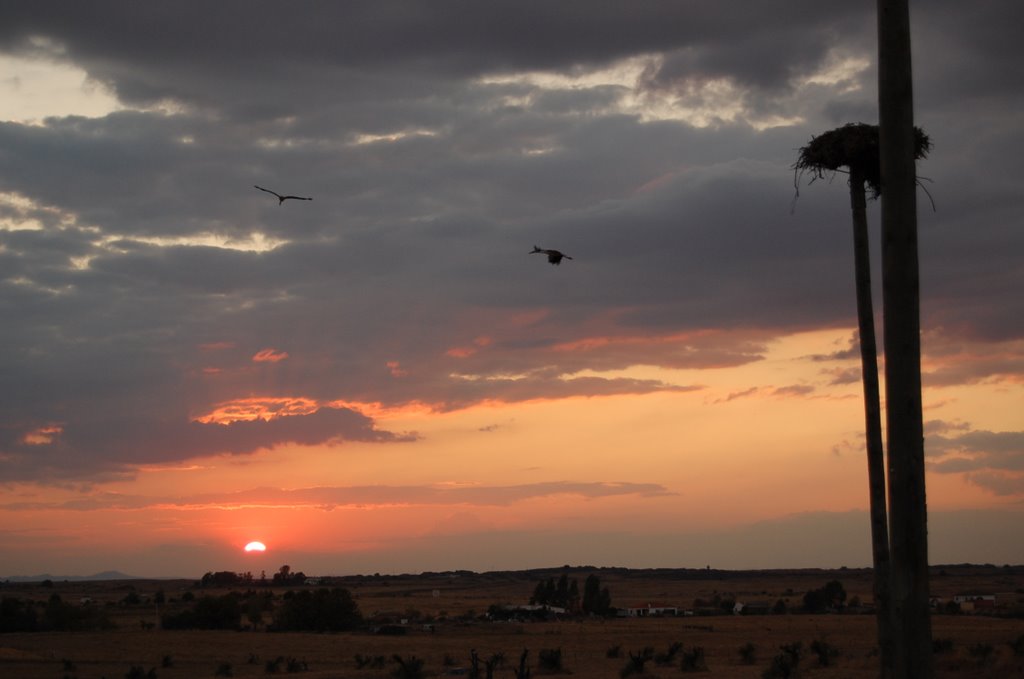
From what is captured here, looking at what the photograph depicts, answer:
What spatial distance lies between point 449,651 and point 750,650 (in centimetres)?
1726

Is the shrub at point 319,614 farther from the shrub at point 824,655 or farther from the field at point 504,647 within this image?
the shrub at point 824,655

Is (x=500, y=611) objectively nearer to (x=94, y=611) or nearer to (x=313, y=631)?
(x=313, y=631)

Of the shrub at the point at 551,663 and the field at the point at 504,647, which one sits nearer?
the field at the point at 504,647

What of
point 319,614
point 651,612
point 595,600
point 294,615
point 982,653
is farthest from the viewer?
point 595,600

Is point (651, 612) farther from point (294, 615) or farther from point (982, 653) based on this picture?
point (982, 653)

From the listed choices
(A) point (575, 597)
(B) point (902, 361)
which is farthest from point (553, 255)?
(A) point (575, 597)

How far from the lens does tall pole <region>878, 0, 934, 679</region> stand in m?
4.26

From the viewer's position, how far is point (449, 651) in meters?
57.6

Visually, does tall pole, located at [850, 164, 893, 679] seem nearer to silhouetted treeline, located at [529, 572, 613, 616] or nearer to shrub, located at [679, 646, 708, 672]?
shrub, located at [679, 646, 708, 672]

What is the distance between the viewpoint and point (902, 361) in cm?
438

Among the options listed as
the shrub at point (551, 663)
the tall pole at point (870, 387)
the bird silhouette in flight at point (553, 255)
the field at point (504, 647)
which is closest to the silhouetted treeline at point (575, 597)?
the field at point (504, 647)

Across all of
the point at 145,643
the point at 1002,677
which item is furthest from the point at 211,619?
the point at 1002,677

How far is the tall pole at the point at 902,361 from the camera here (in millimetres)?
4262

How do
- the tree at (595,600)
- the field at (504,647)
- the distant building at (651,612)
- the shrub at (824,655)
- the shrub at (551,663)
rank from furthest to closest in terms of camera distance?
the tree at (595,600) < the distant building at (651,612) < the shrub at (551,663) < the field at (504,647) < the shrub at (824,655)
